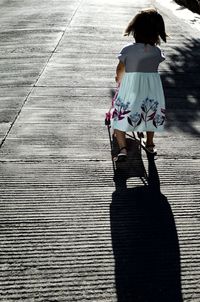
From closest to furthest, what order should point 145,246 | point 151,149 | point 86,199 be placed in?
1. point 145,246
2. point 86,199
3. point 151,149

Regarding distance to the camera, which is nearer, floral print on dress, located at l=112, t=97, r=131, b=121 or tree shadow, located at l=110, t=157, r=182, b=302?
tree shadow, located at l=110, t=157, r=182, b=302

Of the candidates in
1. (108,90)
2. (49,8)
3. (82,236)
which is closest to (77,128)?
(108,90)

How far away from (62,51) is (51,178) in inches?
227

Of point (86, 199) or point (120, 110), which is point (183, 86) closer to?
point (120, 110)

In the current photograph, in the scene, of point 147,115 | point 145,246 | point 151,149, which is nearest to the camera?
point 145,246

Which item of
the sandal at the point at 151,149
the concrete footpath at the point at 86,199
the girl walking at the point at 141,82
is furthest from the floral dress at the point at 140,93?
the concrete footpath at the point at 86,199

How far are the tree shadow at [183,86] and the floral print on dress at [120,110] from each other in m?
1.27

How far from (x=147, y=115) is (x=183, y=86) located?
2996 mm

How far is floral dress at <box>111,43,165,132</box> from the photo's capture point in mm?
4105

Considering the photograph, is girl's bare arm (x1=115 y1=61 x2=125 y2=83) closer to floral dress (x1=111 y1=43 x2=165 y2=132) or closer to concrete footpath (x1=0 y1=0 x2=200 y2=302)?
floral dress (x1=111 y1=43 x2=165 y2=132)

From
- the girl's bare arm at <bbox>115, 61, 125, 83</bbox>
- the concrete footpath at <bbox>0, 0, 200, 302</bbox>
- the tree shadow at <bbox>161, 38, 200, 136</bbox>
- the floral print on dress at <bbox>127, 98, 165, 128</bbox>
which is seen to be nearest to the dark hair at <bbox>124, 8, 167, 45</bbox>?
the girl's bare arm at <bbox>115, 61, 125, 83</bbox>

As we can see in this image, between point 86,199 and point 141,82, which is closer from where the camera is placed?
point 86,199

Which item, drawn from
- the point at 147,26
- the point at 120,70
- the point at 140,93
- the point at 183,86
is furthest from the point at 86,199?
the point at 183,86

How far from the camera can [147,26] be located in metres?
3.88
